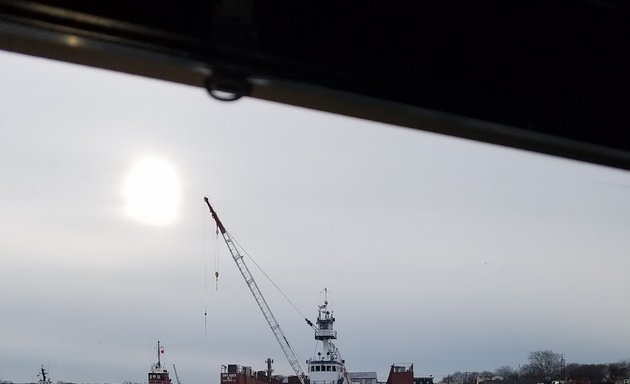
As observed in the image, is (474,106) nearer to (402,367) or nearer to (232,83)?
(232,83)

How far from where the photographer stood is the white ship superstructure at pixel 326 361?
55.6 metres

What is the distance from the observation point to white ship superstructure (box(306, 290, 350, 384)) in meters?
55.6

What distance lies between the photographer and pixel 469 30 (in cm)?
697

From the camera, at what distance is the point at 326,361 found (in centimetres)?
5625

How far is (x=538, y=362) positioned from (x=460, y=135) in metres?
103

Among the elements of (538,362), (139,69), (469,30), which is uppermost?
(469,30)

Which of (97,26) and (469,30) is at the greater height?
(469,30)

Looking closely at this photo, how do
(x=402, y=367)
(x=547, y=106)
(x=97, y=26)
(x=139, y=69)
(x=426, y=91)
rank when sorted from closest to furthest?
(x=97, y=26) < (x=139, y=69) < (x=426, y=91) < (x=547, y=106) < (x=402, y=367)

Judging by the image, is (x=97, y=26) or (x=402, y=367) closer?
(x=97, y=26)

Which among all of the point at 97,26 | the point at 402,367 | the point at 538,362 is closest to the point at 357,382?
the point at 402,367

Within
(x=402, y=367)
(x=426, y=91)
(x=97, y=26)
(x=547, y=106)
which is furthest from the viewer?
(x=402, y=367)

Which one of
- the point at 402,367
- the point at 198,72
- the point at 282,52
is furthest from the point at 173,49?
the point at 402,367

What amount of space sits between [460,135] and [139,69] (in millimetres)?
2884

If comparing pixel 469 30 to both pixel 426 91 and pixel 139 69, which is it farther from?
pixel 139 69
